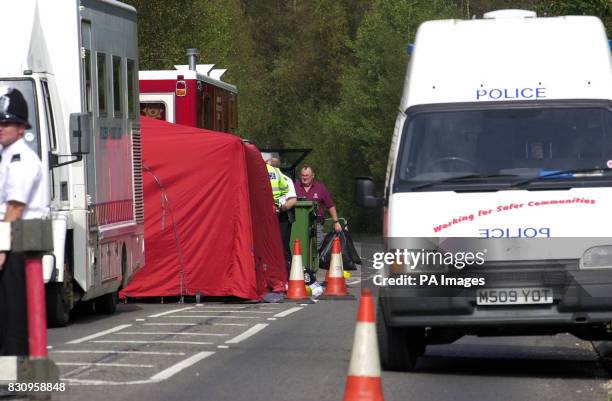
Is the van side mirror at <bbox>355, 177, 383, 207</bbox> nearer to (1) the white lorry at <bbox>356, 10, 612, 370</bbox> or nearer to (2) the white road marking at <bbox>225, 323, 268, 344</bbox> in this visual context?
(1) the white lorry at <bbox>356, 10, 612, 370</bbox>

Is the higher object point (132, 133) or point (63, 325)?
point (132, 133)

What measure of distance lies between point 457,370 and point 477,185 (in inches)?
66.4

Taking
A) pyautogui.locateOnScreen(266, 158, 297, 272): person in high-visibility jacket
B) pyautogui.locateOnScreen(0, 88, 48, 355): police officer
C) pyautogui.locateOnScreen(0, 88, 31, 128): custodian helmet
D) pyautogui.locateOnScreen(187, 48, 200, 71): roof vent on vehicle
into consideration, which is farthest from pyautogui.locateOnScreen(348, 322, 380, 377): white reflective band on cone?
pyautogui.locateOnScreen(187, 48, 200, 71): roof vent on vehicle

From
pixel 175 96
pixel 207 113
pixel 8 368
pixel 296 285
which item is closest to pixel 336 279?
pixel 296 285

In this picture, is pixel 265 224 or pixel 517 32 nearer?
pixel 517 32

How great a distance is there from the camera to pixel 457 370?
13.0 metres

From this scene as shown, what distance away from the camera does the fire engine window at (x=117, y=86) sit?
1892cm

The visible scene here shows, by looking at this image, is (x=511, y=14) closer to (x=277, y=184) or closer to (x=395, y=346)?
(x=395, y=346)

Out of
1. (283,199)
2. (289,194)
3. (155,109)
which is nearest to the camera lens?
(283,199)

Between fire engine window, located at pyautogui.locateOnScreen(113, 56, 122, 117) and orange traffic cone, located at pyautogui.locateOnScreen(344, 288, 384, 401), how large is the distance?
1039cm

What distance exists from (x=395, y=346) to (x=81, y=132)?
5007mm

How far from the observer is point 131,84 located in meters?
19.8

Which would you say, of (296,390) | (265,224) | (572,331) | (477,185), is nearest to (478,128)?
(477,185)

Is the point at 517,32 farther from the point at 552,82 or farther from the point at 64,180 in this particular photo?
the point at 64,180
